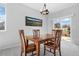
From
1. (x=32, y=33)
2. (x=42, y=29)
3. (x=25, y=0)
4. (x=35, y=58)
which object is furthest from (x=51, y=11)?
(x=35, y=58)

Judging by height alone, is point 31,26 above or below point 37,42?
above

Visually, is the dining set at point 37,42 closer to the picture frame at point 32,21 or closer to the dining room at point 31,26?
the dining room at point 31,26

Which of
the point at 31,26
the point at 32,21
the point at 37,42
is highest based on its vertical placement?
the point at 32,21

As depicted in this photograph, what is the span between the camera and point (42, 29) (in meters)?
2.57

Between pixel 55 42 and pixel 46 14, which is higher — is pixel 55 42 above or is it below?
below

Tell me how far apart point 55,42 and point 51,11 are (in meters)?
0.92

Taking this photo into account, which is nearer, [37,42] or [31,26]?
[37,42]

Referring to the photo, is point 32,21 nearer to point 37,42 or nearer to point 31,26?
point 31,26

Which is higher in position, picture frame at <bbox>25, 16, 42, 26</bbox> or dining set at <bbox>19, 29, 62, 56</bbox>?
picture frame at <bbox>25, 16, 42, 26</bbox>

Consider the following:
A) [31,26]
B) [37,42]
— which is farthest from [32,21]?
[37,42]

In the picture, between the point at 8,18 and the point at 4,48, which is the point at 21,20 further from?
the point at 4,48

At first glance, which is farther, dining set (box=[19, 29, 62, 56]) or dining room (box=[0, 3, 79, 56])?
dining room (box=[0, 3, 79, 56])

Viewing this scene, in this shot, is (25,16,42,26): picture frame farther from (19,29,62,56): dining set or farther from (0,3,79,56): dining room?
(19,29,62,56): dining set

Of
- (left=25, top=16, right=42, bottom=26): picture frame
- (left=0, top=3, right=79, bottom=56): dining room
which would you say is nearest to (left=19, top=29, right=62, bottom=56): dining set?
(left=0, top=3, right=79, bottom=56): dining room
